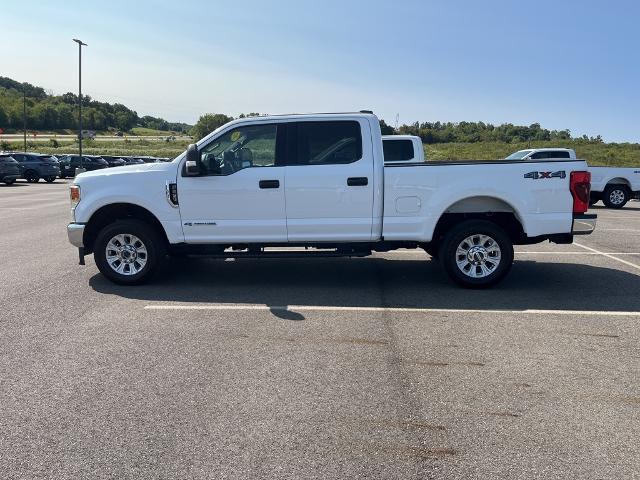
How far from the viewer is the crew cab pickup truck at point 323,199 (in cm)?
721

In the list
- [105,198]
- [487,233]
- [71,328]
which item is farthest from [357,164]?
[71,328]

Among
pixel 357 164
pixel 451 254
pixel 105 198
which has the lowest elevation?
pixel 451 254

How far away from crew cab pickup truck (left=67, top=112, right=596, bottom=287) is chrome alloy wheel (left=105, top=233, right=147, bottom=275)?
0.02m

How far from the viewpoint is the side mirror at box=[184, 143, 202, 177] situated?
7078 millimetres

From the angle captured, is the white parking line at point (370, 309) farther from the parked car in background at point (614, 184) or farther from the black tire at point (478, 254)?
the parked car in background at point (614, 184)

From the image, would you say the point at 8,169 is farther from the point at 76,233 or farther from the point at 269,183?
the point at 269,183

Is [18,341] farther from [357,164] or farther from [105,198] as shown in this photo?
[357,164]

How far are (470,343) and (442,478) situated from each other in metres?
2.35

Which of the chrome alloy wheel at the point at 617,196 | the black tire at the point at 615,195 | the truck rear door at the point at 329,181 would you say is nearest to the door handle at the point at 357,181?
the truck rear door at the point at 329,181

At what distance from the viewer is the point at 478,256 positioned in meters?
7.39

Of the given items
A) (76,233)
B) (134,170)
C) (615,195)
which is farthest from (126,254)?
(615,195)

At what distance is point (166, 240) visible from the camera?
7629 millimetres

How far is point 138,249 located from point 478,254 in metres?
4.46

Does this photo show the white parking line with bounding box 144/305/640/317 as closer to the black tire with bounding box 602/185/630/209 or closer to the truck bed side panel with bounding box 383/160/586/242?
the truck bed side panel with bounding box 383/160/586/242
